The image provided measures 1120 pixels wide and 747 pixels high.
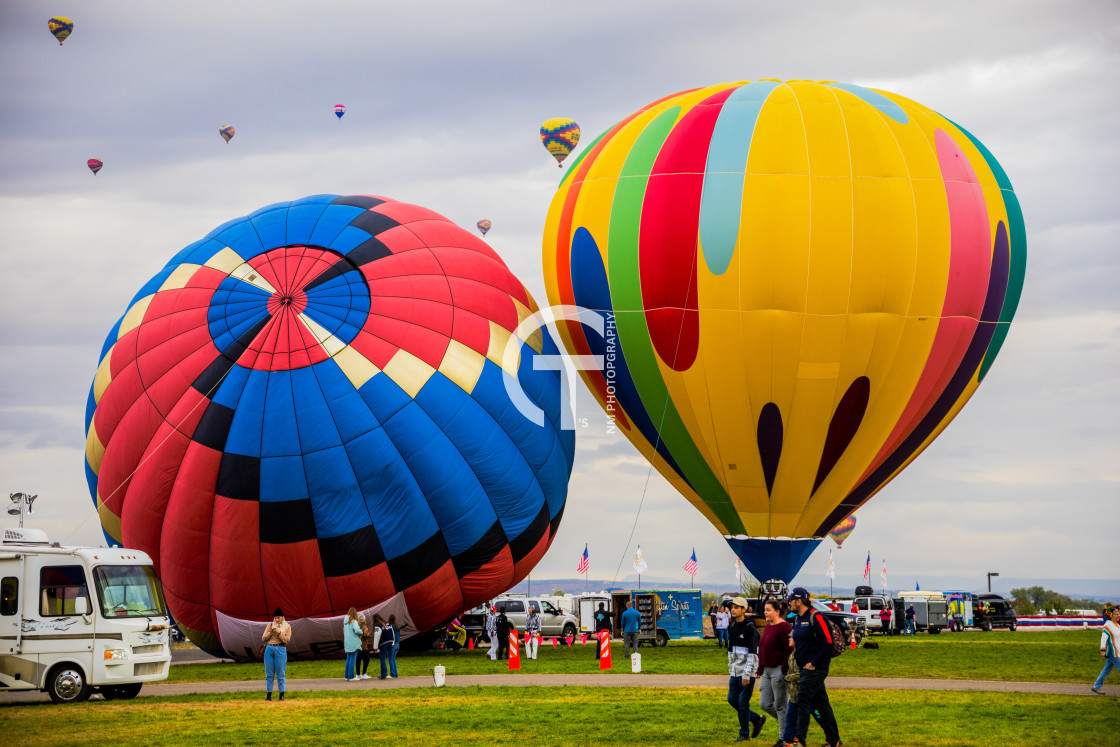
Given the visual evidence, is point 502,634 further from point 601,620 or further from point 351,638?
point 601,620

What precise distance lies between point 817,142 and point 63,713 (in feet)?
46.1

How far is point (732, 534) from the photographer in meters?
21.6

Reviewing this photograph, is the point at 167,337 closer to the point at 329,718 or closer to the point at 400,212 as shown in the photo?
the point at 400,212

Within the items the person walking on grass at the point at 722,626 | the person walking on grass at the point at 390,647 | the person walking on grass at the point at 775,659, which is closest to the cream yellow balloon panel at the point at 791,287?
the person walking on grass at the point at 722,626

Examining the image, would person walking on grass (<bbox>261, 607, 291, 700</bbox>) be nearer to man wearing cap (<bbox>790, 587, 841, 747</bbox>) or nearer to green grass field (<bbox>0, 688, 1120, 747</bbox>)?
green grass field (<bbox>0, 688, 1120, 747</bbox>)

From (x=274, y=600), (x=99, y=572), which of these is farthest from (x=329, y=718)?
(x=274, y=600)

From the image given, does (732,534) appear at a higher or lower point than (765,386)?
lower

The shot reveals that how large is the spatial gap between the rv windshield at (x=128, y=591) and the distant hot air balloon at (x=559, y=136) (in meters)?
14.4

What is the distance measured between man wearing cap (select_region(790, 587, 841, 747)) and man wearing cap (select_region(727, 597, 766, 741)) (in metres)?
1.02

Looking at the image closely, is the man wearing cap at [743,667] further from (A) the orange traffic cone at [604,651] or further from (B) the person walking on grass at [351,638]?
(A) the orange traffic cone at [604,651]

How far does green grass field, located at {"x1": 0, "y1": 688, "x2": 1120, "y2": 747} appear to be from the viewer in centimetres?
1135

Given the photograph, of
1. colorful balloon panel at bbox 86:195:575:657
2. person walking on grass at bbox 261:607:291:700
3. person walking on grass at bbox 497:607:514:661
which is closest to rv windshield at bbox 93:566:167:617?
person walking on grass at bbox 261:607:291:700

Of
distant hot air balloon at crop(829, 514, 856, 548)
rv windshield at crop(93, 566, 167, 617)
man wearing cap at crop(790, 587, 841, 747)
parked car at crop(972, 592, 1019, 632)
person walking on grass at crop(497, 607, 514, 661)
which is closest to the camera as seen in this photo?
man wearing cap at crop(790, 587, 841, 747)

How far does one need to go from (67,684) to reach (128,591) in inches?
55.2
